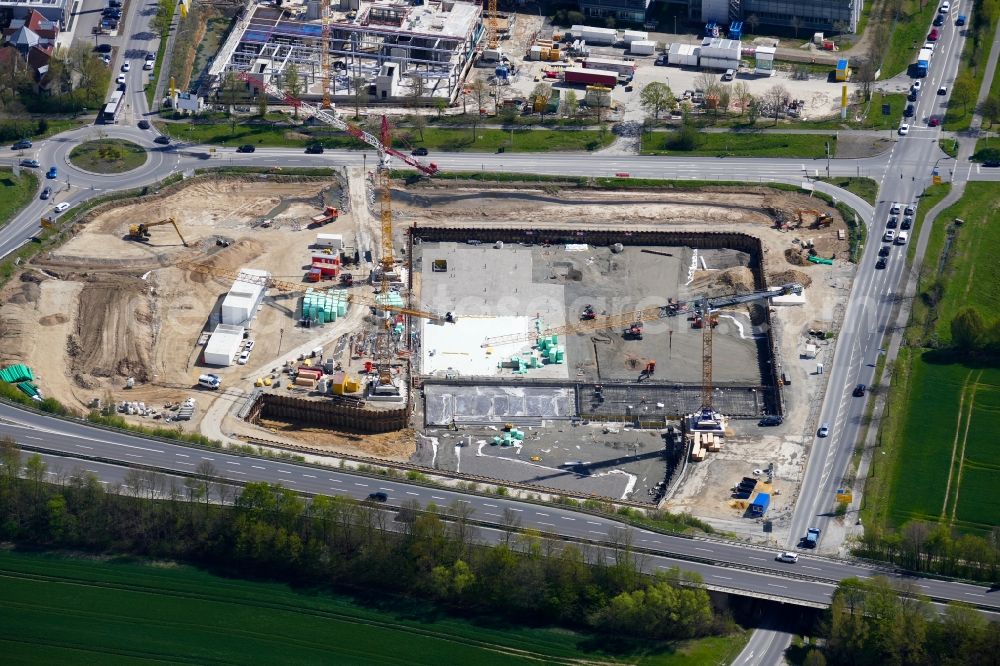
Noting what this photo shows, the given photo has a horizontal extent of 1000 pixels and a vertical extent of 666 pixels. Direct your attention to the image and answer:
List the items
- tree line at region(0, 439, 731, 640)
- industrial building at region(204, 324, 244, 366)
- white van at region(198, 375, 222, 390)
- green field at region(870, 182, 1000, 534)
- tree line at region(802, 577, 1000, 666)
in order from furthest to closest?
industrial building at region(204, 324, 244, 366) < white van at region(198, 375, 222, 390) < green field at region(870, 182, 1000, 534) < tree line at region(0, 439, 731, 640) < tree line at region(802, 577, 1000, 666)

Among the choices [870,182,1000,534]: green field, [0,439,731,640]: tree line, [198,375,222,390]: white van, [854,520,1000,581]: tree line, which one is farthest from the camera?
[198,375,222,390]: white van

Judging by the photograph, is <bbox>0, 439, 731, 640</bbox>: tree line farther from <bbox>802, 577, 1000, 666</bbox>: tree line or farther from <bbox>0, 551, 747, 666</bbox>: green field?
A: <bbox>802, 577, 1000, 666</bbox>: tree line

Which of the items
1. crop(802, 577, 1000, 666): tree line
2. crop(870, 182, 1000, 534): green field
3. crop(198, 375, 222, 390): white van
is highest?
crop(870, 182, 1000, 534): green field

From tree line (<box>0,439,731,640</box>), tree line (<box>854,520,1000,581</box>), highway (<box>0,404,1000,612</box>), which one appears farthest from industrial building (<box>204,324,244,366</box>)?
tree line (<box>854,520,1000,581</box>)

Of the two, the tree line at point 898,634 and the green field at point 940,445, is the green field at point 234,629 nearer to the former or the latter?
the tree line at point 898,634

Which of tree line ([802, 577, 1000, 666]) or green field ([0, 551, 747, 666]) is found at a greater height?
tree line ([802, 577, 1000, 666])

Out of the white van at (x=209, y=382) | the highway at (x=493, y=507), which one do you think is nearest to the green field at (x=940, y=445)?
the highway at (x=493, y=507)

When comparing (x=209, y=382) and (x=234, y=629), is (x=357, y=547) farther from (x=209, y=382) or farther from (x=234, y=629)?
(x=209, y=382)

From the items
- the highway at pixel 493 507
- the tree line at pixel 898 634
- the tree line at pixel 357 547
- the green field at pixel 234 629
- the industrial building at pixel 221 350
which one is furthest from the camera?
the industrial building at pixel 221 350
